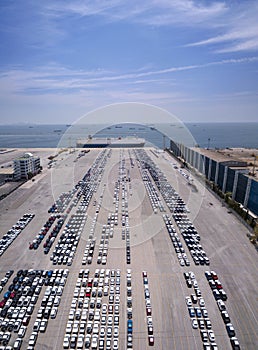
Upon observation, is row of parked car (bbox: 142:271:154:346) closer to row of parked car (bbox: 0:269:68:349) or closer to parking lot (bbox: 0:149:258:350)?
parking lot (bbox: 0:149:258:350)

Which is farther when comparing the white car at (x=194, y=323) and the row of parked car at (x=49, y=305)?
the white car at (x=194, y=323)

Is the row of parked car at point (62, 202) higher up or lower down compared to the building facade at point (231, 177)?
lower down

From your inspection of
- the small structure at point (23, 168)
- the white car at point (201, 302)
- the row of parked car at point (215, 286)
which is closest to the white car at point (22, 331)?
the white car at point (201, 302)

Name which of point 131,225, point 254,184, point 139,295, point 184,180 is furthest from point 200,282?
point 184,180

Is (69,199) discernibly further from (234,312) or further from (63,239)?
(234,312)

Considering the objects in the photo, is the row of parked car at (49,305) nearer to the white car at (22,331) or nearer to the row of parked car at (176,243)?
the white car at (22,331)

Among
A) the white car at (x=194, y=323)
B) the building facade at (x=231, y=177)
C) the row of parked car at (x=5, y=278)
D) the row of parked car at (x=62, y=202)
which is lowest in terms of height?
the white car at (x=194, y=323)
